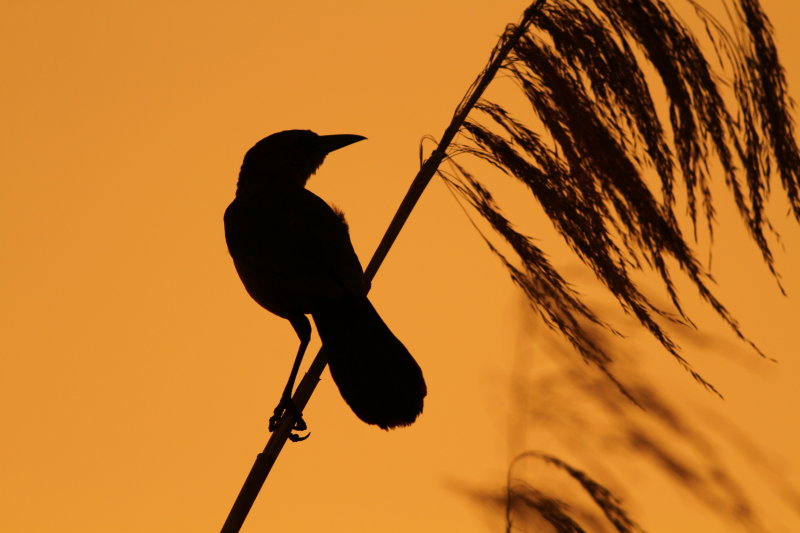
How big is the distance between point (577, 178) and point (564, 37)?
31cm

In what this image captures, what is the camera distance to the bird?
77.5 inches

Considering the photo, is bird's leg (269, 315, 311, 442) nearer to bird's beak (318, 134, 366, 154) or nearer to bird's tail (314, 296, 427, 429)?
bird's tail (314, 296, 427, 429)

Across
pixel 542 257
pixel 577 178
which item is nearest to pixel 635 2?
pixel 577 178

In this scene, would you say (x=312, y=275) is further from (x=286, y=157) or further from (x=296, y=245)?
(x=286, y=157)

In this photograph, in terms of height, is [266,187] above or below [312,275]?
above

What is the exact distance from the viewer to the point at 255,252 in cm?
272

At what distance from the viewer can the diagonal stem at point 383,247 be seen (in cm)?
145

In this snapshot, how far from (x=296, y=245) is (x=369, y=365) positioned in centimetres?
68

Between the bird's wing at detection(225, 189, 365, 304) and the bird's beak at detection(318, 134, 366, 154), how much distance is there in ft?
0.84

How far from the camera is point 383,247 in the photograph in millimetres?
1800

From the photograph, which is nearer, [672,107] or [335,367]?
[672,107]

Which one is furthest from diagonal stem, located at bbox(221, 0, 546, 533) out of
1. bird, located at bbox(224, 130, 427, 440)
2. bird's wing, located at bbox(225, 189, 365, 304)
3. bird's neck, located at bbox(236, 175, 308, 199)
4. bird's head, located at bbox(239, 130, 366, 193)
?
bird's head, located at bbox(239, 130, 366, 193)

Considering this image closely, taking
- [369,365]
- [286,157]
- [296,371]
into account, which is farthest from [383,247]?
[286,157]

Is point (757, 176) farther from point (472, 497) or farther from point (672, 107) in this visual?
point (472, 497)
